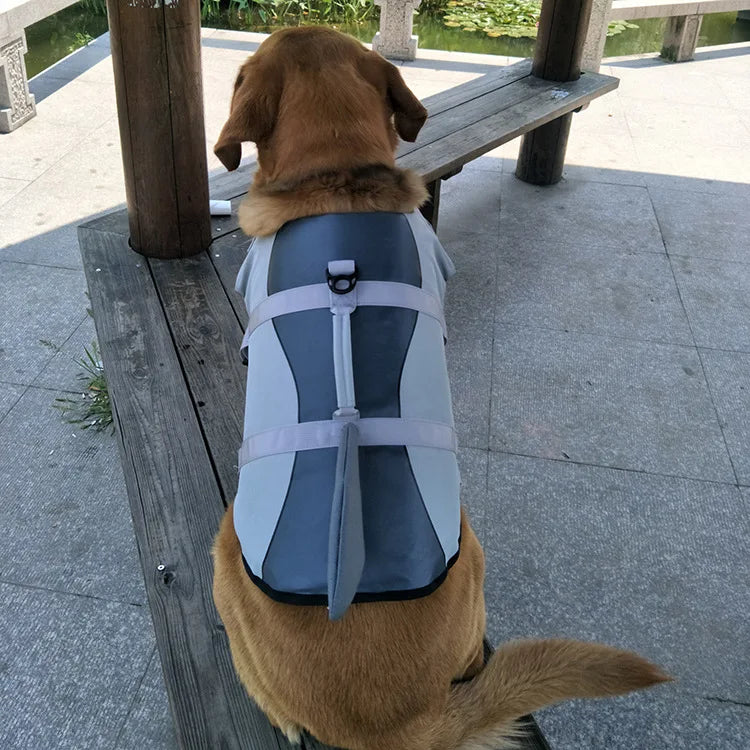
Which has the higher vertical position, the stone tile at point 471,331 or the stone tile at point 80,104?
the stone tile at point 80,104

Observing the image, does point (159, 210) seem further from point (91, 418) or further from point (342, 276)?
point (342, 276)

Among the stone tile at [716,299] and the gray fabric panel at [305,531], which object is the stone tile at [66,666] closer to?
the gray fabric panel at [305,531]

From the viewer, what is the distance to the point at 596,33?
7.11m

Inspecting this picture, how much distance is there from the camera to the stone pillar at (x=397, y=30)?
7066mm

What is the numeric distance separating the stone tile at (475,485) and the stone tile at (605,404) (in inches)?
4.8

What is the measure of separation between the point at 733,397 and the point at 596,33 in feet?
15.9

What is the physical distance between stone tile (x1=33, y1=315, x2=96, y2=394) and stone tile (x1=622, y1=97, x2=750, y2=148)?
187 inches

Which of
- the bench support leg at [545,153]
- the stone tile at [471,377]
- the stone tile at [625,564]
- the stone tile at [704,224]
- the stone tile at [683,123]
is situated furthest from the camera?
the stone tile at [683,123]

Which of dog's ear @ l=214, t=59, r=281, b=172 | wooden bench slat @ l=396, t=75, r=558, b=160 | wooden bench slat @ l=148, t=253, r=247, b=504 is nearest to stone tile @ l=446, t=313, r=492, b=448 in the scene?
wooden bench slat @ l=396, t=75, r=558, b=160

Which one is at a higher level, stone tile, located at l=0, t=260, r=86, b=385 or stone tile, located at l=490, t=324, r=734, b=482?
stone tile, located at l=0, t=260, r=86, b=385

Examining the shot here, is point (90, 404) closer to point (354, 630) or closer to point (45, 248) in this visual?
point (45, 248)

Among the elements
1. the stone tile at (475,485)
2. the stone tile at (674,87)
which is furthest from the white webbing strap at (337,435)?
the stone tile at (674,87)

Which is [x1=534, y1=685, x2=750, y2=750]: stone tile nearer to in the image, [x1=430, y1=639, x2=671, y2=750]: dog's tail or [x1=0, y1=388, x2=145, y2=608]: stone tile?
[x1=430, y1=639, x2=671, y2=750]: dog's tail

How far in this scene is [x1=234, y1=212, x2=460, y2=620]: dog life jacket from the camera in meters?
1.36
